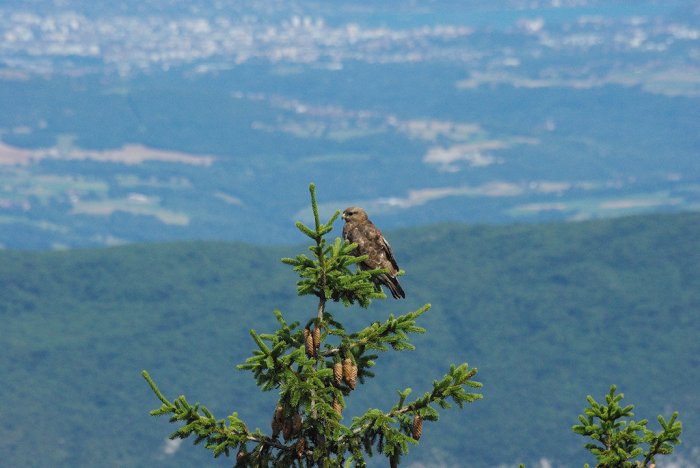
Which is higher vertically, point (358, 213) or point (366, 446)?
point (358, 213)

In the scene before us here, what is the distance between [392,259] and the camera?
32.0 metres

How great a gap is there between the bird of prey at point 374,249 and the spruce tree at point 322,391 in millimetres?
5144

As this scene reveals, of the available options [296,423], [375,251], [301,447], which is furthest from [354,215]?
[296,423]

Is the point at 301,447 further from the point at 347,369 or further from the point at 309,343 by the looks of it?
the point at 309,343

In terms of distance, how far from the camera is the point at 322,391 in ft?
82.1

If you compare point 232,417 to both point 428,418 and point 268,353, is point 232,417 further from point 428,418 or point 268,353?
point 428,418

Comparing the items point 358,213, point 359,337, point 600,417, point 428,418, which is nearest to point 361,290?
point 359,337

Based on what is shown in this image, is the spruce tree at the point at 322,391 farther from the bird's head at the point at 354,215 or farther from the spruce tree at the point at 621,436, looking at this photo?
the bird's head at the point at 354,215

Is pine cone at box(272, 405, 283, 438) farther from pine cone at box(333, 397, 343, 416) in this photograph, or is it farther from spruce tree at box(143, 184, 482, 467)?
pine cone at box(333, 397, 343, 416)

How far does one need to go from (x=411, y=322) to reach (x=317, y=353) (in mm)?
1657

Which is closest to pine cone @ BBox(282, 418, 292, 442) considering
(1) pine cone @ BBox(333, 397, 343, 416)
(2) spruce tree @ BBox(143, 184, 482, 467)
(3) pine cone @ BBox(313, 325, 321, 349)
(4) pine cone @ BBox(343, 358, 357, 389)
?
(2) spruce tree @ BBox(143, 184, 482, 467)

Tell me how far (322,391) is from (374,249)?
766 centimetres

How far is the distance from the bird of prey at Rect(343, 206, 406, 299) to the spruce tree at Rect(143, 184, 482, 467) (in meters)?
5.14

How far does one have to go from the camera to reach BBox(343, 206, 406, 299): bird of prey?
3109 centimetres
